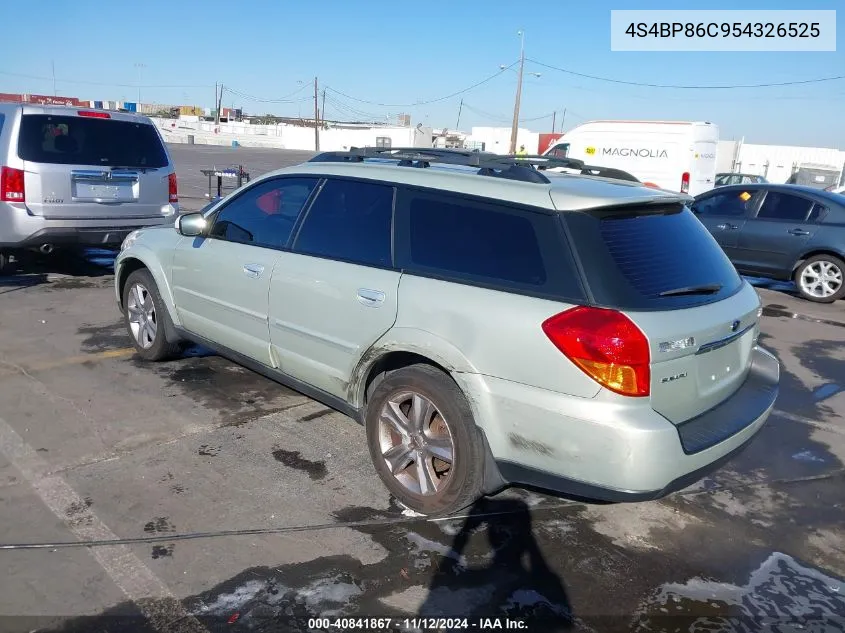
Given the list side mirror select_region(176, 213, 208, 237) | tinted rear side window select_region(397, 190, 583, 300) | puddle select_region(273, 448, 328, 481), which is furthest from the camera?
side mirror select_region(176, 213, 208, 237)

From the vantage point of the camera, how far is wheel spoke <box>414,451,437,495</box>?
3529mm

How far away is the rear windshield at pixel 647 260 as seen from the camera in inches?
118

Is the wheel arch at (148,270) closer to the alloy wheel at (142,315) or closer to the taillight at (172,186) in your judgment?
the alloy wheel at (142,315)

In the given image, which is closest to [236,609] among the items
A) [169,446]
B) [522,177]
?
[169,446]

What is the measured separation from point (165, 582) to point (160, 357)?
294 centimetres

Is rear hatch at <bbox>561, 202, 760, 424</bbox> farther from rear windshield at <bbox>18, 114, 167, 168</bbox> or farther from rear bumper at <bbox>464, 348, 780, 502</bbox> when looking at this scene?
rear windshield at <bbox>18, 114, 167, 168</bbox>

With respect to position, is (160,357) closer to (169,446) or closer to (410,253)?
(169,446)

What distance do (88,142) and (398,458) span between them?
614 cm

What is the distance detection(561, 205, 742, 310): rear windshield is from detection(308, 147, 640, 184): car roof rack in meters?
0.41

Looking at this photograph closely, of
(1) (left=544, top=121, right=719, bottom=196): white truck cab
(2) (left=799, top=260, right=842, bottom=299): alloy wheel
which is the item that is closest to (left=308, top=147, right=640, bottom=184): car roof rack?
→ (2) (left=799, top=260, right=842, bottom=299): alloy wheel

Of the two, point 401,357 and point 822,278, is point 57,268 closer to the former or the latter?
point 401,357

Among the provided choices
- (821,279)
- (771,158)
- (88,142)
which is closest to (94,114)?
(88,142)

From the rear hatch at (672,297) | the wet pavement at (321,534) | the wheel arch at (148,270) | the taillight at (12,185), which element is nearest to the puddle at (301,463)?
the wet pavement at (321,534)

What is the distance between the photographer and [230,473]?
3.90 metres
